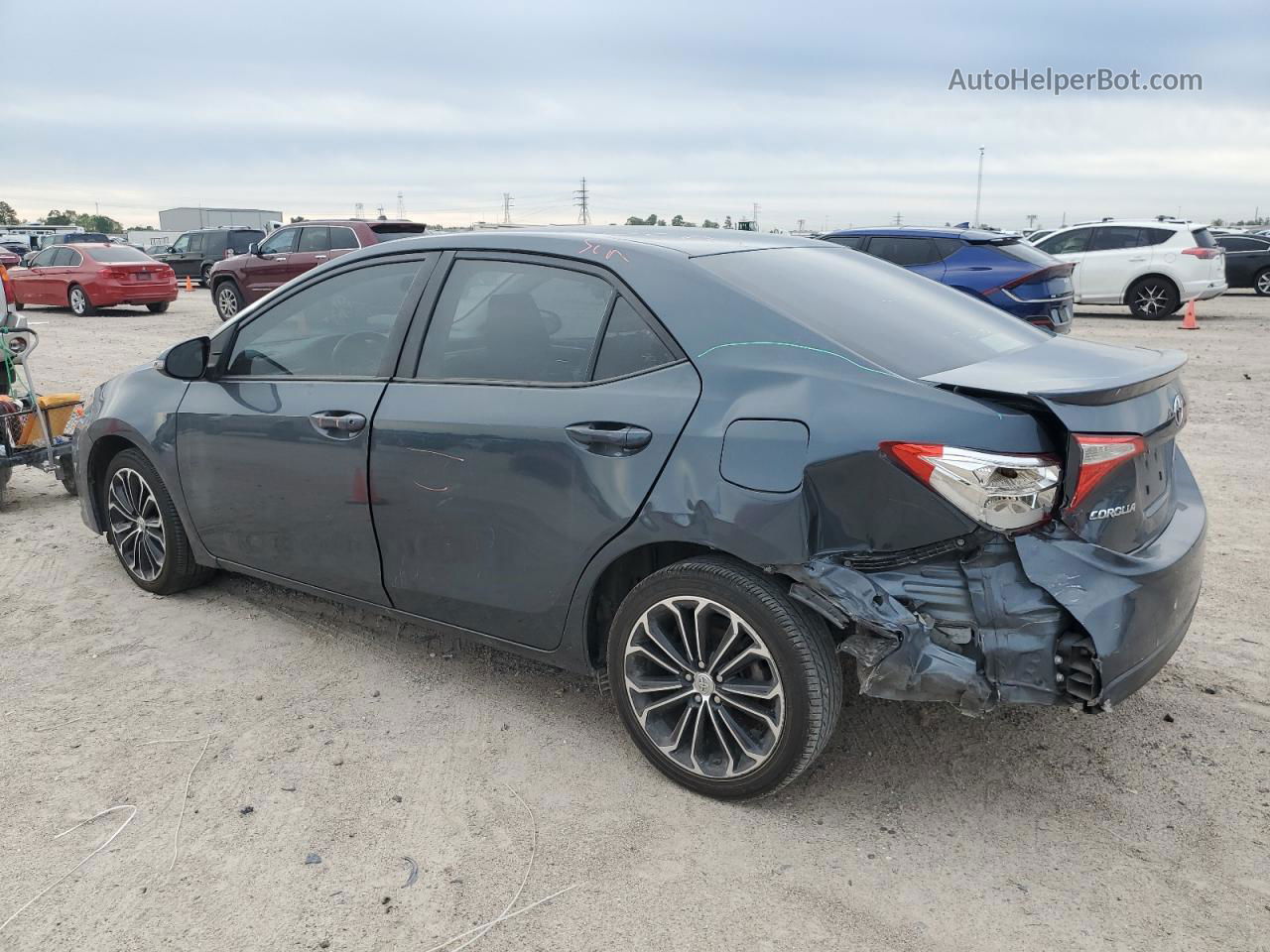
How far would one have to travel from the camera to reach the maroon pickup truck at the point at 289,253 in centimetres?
1661

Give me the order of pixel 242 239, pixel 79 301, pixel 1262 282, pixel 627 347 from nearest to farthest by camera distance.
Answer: pixel 627 347
pixel 79 301
pixel 1262 282
pixel 242 239

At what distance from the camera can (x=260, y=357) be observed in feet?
13.8

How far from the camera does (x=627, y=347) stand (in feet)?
10.5

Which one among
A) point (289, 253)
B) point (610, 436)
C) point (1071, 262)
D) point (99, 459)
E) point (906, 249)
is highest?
point (289, 253)

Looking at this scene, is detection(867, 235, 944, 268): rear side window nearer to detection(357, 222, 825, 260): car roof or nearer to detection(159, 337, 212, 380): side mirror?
detection(357, 222, 825, 260): car roof

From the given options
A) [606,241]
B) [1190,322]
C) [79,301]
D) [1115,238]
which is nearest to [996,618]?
[606,241]

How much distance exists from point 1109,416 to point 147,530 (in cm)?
408

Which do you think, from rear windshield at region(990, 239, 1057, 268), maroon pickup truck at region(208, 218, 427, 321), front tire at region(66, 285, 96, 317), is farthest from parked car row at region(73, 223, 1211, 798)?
front tire at region(66, 285, 96, 317)

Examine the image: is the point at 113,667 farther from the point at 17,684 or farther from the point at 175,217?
the point at 175,217

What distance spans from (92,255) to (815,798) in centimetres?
2163

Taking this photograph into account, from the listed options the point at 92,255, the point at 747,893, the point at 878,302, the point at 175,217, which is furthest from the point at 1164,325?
the point at 175,217

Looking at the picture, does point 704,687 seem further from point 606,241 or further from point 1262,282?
point 1262,282

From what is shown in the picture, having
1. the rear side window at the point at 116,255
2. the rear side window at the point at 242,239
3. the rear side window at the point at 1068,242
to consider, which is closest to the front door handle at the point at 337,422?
the rear side window at the point at 1068,242

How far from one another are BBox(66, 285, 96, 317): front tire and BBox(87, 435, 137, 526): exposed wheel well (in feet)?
58.8
